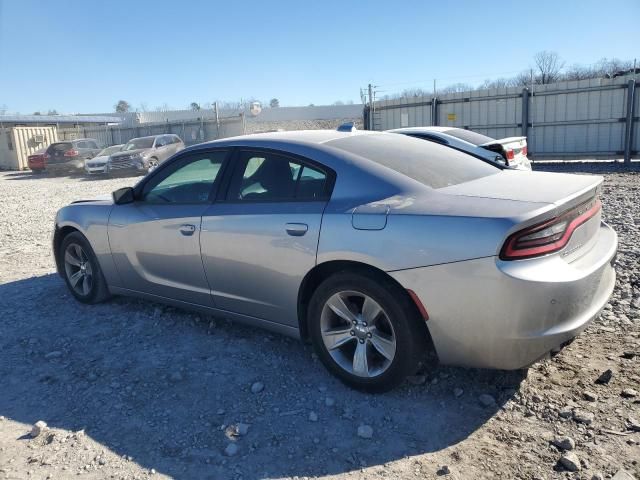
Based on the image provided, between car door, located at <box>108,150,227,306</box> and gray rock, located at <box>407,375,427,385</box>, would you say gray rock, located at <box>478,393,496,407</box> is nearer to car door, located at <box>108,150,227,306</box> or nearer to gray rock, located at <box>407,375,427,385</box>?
gray rock, located at <box>407,375,427,385</box>

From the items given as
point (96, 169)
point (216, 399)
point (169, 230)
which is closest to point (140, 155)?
point (96, 169)

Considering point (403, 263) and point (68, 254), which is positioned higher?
point (403, 263)

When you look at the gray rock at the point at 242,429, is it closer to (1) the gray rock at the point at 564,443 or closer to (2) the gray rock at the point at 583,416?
(1) the gray rock at the point at 564,443

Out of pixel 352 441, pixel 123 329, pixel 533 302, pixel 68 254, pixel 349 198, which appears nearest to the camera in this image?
pixel 533 302

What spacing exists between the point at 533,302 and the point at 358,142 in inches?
64.9

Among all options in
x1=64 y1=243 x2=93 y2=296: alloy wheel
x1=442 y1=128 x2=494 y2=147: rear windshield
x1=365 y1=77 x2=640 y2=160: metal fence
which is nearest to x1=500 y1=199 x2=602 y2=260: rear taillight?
x1=64 y1=243 x2=93 y2=296: alloy wheel

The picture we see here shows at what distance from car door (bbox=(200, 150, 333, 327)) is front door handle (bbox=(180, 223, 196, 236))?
114 mm

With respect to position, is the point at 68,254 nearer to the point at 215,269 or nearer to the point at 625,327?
the point at 215,269

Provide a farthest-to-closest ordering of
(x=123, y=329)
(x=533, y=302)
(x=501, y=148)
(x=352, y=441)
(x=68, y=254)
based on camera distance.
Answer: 1. (x=501, y=148)
2. (x=68, y=254)
3. (x=123, y=329)
4. (x=352, y=441)
5. (x=533, y=302)

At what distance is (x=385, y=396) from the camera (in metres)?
3.18

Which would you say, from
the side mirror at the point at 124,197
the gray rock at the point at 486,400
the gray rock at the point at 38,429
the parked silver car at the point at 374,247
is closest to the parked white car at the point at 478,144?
the parked silver car at the point at 374,247

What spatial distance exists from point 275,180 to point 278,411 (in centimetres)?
150

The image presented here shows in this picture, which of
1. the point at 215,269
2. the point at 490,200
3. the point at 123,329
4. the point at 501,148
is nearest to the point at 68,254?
the point at 123,329

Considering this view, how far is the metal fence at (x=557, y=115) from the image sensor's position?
14.8 m
